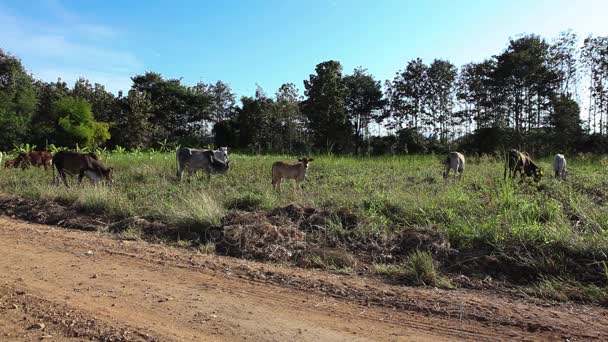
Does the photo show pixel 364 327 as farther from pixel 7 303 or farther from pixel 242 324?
pixel 7 303

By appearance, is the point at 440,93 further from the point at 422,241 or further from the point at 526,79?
the point at 422,241

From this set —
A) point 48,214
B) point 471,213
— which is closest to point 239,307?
point 471,213

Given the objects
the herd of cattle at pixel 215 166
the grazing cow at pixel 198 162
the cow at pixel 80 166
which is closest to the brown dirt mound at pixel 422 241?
the herd of cattle at pixel 215 166

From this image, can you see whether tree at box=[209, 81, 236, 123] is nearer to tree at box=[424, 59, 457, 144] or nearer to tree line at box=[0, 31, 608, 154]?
tree line at box=[0, 31, 608, 154]

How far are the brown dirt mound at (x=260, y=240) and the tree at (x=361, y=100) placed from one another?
3692 centimetres

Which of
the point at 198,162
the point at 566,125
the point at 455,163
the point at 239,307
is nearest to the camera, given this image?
the point at 239,307

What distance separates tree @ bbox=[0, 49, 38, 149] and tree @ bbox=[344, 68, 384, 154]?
1129 inches

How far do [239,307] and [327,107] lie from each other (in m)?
38.0

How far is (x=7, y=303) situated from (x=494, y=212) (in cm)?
669

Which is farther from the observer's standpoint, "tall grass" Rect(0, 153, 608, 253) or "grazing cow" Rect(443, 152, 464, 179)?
"grazing cow" Rect(443, 152, 464, 179)

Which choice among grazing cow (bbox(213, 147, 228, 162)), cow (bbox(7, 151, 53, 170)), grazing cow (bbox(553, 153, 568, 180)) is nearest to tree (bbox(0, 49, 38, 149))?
cow (bbox(7, 151, 53, 170))

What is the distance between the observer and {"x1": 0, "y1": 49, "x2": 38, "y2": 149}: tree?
38.5m

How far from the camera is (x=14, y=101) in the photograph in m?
41.1

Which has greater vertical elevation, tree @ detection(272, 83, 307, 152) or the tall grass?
tree @ detection(272, 83, 307, 152)
